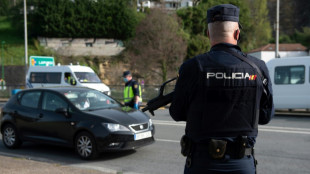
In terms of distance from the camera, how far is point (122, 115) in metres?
7.60

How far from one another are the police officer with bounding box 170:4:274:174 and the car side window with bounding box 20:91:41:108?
6.64 metres

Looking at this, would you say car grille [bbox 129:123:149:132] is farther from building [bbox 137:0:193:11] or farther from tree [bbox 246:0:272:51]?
tree [bbox 246:0:272:51]

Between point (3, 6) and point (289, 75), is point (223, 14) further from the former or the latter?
point (3, 6)

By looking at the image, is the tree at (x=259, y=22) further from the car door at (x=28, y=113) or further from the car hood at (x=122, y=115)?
the car door at (x=28, y=113)

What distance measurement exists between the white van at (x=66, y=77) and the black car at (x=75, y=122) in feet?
35.2

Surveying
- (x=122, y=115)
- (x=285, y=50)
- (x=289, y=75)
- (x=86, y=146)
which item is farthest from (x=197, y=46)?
(x=86, y=146)

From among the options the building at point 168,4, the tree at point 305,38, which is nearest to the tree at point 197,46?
the building at point 168,4

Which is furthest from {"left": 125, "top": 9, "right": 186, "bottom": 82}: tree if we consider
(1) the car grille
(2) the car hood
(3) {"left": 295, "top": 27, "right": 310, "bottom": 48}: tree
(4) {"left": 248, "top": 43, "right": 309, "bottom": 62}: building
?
(3) {"left": 295, "top": 27, "right": 310, "bottom": 48}: tree

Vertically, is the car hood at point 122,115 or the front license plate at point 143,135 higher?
the car hood at point 122,115

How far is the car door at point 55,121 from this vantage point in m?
7.58

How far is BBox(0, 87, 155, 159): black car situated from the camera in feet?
23.6

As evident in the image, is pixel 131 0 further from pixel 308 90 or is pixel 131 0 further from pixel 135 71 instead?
pixel 308 90

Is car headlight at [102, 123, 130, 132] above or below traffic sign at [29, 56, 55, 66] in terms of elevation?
below

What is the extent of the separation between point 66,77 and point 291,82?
12.4 metres
